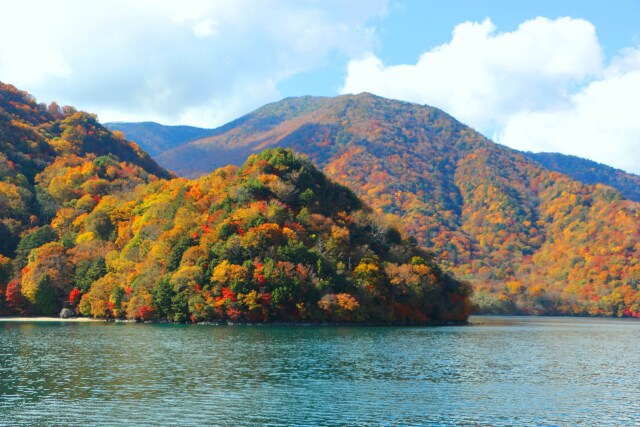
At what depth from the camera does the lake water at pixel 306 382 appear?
41062 mm

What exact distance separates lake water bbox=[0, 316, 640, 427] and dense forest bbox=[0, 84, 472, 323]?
29.8 metres

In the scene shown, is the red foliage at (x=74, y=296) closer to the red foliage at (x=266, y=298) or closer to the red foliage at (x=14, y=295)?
the red foliage at (x=14, y=295)

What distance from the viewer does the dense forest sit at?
120 metres

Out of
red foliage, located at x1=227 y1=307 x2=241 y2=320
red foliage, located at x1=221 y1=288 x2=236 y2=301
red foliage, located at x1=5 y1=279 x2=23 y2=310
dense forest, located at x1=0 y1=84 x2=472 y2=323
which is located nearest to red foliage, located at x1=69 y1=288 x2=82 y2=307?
dense forest, located at x1=0 y1=84 x2=472 y2=323

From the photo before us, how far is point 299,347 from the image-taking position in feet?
256

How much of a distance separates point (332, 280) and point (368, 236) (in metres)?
26.0

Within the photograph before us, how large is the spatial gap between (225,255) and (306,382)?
70.9m

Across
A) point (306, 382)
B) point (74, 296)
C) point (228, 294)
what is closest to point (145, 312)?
point (228, 294)

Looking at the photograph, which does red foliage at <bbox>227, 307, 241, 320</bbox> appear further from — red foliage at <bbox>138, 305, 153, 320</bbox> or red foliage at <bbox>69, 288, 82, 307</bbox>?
red foliage at <bbox>69, 288, 82, 307</bbox>

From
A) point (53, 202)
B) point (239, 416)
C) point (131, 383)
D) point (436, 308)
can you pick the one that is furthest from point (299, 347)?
point (53, 202)

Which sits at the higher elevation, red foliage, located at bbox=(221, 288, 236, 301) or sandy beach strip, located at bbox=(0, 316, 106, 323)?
red foliage, located at bbox=(221, 288, 236, 301)

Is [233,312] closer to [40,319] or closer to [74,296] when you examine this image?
[40,319]

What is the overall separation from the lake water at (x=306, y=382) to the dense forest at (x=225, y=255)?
97.7 ft

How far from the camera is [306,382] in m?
53.2
